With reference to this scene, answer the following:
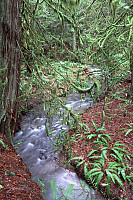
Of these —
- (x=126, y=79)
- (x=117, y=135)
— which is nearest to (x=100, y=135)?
(x=117, y=135)

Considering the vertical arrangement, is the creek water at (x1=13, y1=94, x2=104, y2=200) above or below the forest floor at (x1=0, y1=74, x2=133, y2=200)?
below

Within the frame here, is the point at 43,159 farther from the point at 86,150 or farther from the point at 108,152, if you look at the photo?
the point at 108,152

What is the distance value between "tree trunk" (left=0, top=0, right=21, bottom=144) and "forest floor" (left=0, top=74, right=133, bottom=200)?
547 mm

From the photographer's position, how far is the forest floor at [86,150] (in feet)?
6.54

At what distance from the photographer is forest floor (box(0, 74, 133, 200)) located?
1.99 metres

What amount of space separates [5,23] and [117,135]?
3.77 metres

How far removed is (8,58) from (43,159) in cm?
270

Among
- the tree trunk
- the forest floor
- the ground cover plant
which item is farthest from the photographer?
the ground cover plant

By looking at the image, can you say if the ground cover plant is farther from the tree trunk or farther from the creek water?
the tree trunk

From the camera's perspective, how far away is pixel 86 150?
3.99m

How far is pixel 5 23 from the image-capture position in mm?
2740

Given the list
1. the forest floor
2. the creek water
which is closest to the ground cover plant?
the forest floor

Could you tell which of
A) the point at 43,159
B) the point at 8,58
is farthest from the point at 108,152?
the point at 8,58

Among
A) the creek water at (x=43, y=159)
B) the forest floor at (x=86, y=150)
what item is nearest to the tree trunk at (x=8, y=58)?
the forest floor at (x=86, y=150)
